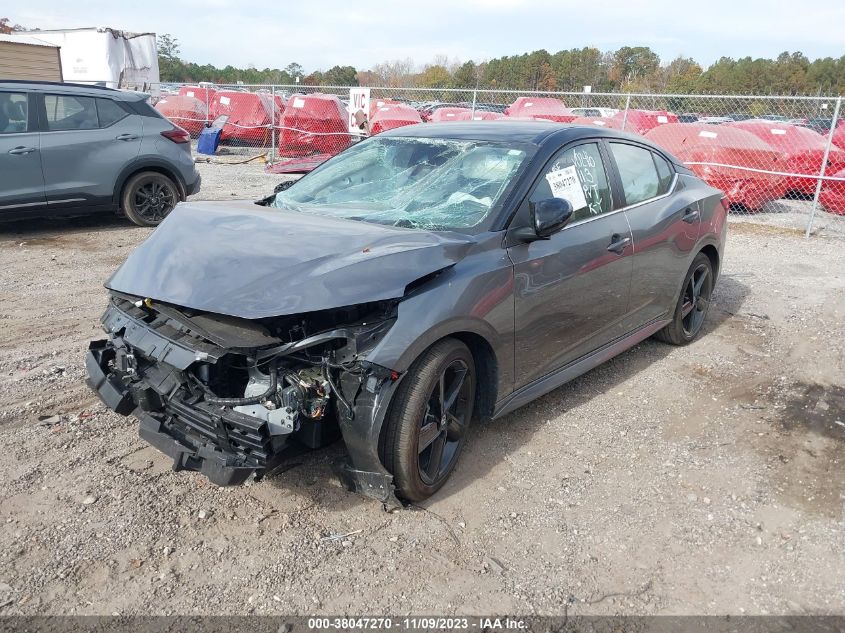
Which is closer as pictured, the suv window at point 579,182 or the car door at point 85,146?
the suv window at point 579,182

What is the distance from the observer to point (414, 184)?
12.7 ft

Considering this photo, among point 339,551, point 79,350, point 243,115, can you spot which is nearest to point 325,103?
point 243,115

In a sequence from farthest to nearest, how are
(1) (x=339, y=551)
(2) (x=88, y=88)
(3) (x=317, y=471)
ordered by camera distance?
(2) (x=88, y=88) → (3) (x=317, y=471) → (1) (x=339, y=551)

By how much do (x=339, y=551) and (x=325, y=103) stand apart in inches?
626

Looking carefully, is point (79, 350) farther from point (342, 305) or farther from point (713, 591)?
point (713, 591)

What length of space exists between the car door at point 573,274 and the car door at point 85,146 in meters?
6.33

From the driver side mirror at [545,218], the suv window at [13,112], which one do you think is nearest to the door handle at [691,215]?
the driver side mirror at [545,218]

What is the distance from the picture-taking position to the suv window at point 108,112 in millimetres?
8211

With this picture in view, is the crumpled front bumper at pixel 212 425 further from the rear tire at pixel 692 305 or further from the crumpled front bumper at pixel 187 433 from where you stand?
the rear tire at pixel 692 305

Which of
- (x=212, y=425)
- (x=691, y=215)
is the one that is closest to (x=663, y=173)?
(x=691, y=215)

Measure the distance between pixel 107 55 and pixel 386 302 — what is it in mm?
26684

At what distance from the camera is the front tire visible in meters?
2.90

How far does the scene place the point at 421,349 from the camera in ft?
9.48

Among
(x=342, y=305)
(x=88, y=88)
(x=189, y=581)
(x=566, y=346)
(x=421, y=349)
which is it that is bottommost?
(x=189, y=581)
